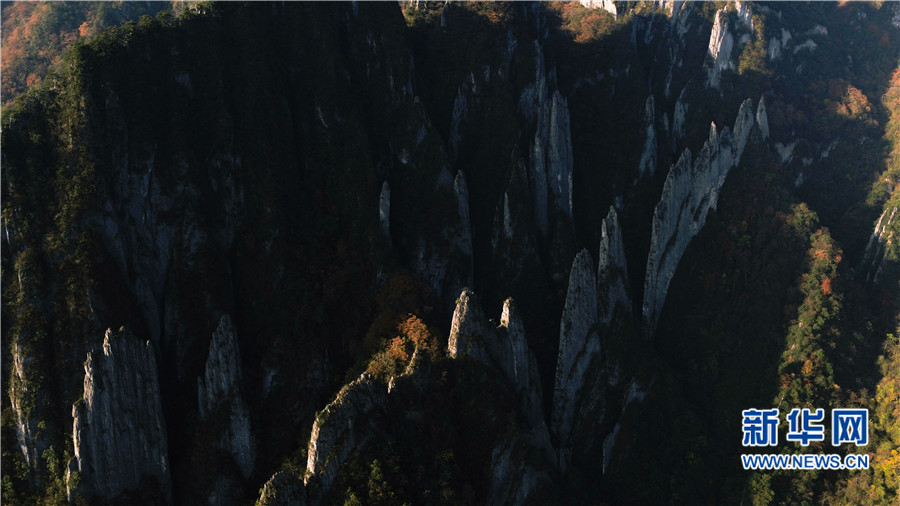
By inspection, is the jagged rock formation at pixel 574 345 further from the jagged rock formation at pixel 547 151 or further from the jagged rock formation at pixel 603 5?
the jagged rock formation at pixel 603 5

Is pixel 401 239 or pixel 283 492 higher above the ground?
pixel 401 239

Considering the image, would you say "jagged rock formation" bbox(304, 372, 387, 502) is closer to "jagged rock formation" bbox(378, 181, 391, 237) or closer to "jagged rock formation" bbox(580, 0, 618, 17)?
"jagged rock formation" bbox(378, 181, 391, 237)

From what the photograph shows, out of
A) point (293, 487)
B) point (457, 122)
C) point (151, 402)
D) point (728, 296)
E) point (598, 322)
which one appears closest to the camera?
point (293, 487)

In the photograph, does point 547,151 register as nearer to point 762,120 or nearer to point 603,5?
point 762,120

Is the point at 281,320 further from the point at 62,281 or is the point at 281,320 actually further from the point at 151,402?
the point at 62,281

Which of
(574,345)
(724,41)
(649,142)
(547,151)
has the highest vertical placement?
(724,41)

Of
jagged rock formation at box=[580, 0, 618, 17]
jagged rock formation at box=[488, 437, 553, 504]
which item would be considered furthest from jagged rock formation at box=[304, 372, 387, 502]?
jagged rock formation at box=[580, 0, 618, 17]

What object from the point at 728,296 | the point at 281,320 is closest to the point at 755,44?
the point at 728,296

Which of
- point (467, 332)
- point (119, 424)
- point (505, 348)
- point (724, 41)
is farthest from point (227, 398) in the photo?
point (724, 41)
